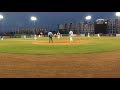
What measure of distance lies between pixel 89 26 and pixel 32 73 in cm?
9686

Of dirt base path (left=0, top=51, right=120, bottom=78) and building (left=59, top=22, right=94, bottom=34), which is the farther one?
building (left=59, top=22, right=94, bottom=34)

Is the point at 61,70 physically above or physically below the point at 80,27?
below

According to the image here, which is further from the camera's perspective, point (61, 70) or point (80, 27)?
point (80, 27)

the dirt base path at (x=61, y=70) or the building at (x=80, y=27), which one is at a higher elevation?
the building at (x=80, y=27)

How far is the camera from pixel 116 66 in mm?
11891

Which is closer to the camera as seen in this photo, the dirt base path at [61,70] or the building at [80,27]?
the dirt base path at [61,70]

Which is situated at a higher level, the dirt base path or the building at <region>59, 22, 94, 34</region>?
the building at <region>59, 22, 94, 34</region>
